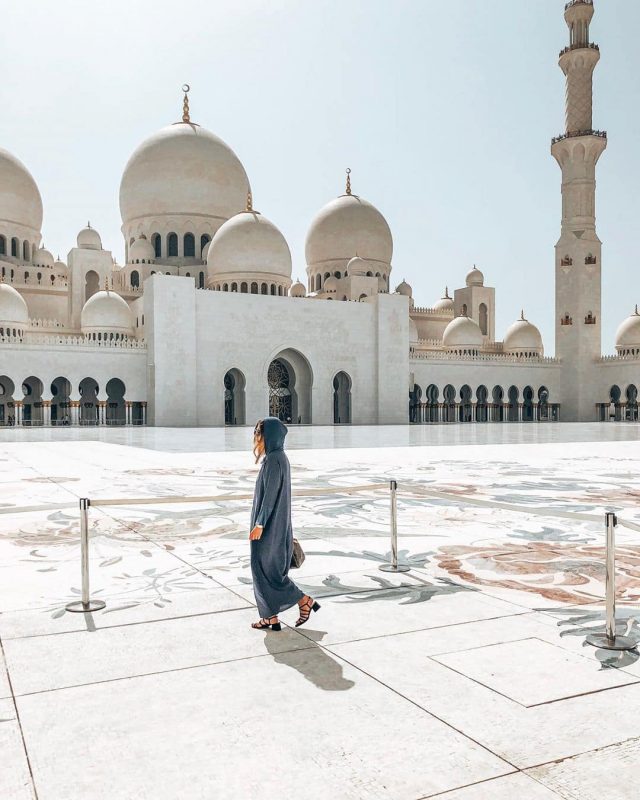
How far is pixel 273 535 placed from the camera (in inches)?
133

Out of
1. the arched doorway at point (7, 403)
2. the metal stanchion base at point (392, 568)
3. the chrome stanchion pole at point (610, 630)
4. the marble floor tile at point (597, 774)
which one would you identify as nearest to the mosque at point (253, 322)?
the arched doorway at point (7, 403)

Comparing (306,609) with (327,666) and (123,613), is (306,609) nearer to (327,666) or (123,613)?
(327,666)

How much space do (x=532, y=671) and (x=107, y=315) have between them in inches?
1143

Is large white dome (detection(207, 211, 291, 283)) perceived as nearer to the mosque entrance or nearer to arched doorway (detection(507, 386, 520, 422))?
the mosque entrance

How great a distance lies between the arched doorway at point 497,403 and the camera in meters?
37.7

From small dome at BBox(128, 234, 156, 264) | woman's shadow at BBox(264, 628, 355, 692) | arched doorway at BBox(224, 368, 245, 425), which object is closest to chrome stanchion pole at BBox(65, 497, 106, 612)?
woman's shadow at BBox(264, 628, 355, 692)

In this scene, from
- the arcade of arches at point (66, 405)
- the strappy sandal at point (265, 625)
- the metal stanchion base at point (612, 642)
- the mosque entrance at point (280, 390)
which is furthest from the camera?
the mosque entrance at point (280, 390)

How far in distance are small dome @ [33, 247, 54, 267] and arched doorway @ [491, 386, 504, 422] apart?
21.6 metres

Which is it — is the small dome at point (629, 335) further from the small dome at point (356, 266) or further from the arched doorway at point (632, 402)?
the small dome at point (356, 266)

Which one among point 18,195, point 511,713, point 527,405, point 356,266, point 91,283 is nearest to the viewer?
point 511,713

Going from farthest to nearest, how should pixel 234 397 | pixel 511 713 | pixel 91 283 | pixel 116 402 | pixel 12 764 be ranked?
1. pixel 91 283
2. pixel 116 402
3. pixel 234 397
4. pixel 511 713
5. pixel 12 764

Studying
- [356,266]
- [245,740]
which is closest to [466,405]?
[356,266]

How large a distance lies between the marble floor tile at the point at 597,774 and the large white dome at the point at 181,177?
112ft

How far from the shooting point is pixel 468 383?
3688 cm
